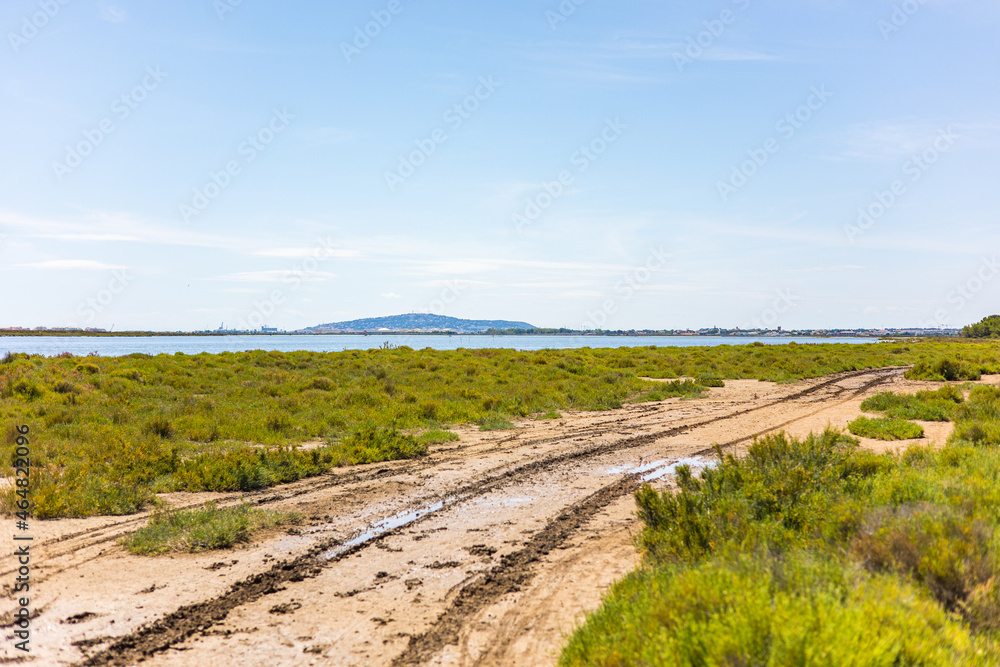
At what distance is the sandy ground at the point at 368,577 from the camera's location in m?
4.86

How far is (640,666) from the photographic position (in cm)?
333

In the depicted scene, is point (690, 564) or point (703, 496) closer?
point (690, 564)

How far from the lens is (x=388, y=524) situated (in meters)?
8.28

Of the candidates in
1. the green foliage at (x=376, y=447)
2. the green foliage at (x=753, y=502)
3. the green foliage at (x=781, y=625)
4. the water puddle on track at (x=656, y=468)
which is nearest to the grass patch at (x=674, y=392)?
the water puddle on track at (x=656, y=468)

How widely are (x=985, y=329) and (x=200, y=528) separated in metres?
148

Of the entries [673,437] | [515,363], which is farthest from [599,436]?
[515,363]

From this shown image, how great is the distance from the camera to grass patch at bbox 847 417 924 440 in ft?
46.9

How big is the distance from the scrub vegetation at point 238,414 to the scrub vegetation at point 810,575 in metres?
7.98

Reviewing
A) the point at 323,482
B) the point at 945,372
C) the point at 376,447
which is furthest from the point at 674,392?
the point at 323,482

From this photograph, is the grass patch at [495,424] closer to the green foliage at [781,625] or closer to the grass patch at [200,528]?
the grass patch at [200,528]

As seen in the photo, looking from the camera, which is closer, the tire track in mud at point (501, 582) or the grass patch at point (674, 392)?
the tire track in mud at point (501, 582)

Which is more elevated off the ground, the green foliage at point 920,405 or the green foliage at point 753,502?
the green foliage at point 753,502

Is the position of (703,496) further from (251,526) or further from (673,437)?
(673,437)

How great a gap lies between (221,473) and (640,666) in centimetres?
931
